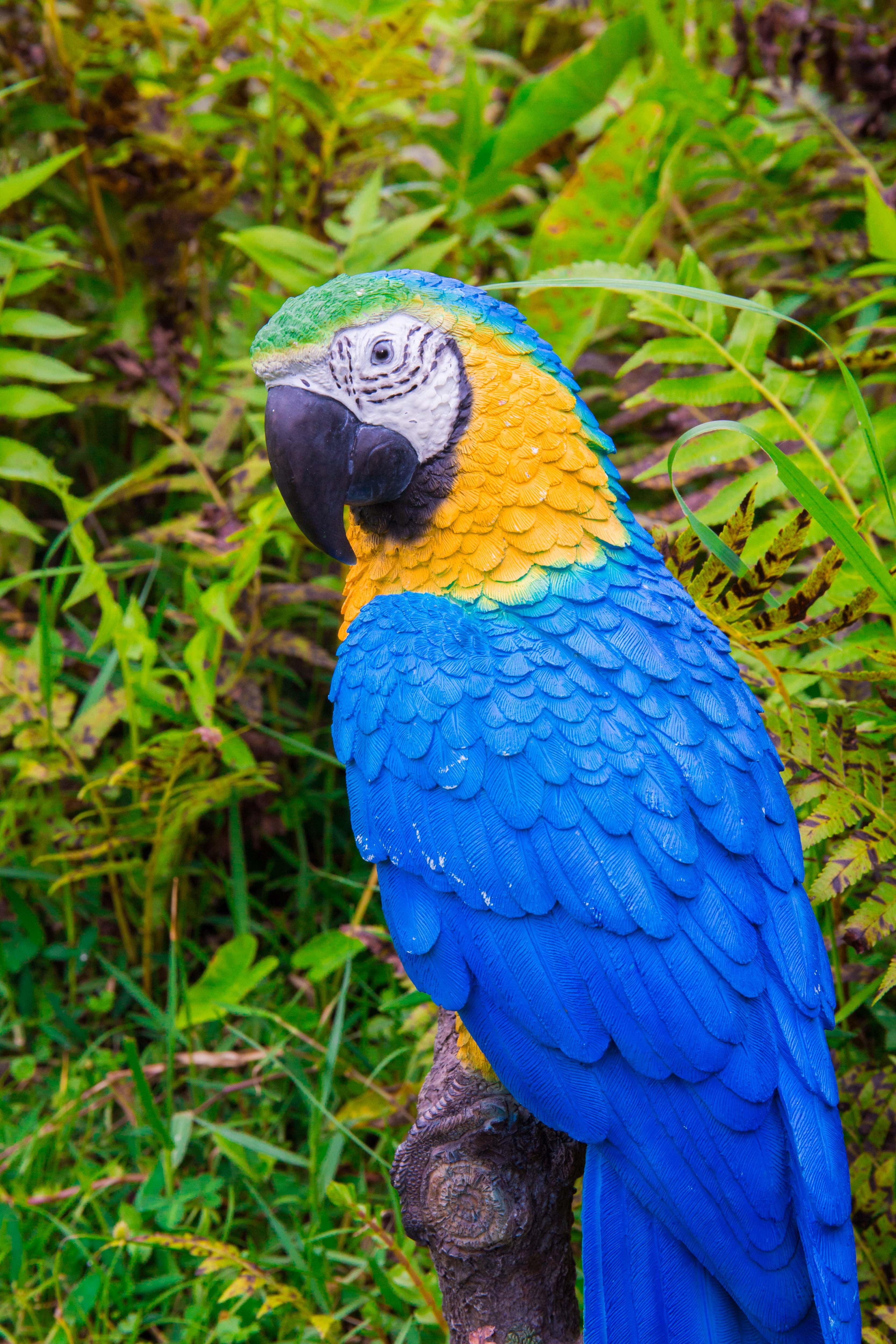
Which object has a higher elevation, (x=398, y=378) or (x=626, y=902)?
(x=398, y=378)

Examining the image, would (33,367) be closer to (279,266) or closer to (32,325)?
(32,325)

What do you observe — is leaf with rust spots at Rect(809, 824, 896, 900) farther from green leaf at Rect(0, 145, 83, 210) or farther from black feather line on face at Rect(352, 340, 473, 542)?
green leaf at Rect(0, 145, 83, 210)

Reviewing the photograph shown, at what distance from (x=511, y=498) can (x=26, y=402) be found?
1385 mm

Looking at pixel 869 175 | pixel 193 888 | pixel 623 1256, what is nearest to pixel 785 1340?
pixel 623 1256

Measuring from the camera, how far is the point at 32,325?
2227 mm

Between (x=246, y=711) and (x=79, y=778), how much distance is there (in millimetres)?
469

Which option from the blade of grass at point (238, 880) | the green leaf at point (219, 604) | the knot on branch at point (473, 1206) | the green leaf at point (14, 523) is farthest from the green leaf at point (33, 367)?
the knot on branch at point (473, 1206)

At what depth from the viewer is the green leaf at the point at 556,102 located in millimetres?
2484

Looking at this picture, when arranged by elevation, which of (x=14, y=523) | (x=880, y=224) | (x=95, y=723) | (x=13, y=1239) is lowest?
(x=13, y=1239)

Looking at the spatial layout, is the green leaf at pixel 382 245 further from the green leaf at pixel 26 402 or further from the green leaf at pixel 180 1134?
the green leaf at pixel 180 1134

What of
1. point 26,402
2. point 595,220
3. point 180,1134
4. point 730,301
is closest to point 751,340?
point 730,301

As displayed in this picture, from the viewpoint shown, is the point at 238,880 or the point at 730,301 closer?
the point at 730,301

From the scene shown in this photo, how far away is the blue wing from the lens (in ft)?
3.43

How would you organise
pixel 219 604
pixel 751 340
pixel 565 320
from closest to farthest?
pixel 751 340 → pixel 219 604 → pixel 565 320
